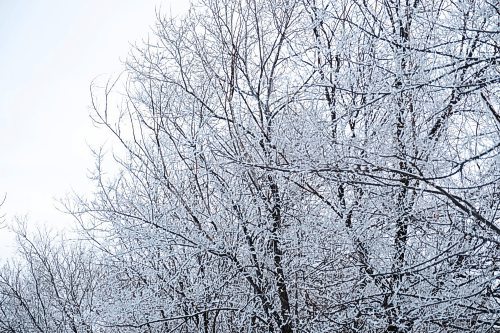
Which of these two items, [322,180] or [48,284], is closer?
[322,180]

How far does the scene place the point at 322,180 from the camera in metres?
5.49

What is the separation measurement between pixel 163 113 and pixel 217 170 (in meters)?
1.34

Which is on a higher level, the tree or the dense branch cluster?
the tree

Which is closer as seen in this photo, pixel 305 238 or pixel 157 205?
pixel 305 238

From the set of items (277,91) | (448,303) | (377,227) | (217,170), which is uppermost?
(277,91)

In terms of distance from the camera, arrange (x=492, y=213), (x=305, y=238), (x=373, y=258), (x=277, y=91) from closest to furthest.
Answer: (x=492, y=213) < (x=373, y=258) < (x=305, y=238) < (x=277, y=91)

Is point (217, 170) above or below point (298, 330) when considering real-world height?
above

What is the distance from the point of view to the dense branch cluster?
12.5 feet

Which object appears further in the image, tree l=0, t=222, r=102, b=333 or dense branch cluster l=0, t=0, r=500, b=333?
tree l=0, t=222, r=102, b=333

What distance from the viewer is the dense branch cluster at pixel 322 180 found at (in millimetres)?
3809

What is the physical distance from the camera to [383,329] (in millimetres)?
4965

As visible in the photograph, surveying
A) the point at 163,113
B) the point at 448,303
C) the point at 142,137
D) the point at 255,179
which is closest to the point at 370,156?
the point at 448,303

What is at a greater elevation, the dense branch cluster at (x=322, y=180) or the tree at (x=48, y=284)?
the tree at (x=48, y=284)

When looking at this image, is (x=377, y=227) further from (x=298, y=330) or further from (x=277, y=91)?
(x=277, y=91)
